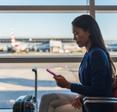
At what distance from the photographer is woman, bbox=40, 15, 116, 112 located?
1.94m

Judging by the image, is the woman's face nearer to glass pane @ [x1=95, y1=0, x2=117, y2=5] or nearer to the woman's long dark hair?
the woman's long dark hair

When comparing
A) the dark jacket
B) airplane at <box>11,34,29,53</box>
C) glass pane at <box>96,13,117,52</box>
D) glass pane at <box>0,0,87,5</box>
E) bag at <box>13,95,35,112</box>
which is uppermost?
glass pane at <box>0,0,87,5</box>

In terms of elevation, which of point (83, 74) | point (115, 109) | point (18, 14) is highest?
point (18, 14)

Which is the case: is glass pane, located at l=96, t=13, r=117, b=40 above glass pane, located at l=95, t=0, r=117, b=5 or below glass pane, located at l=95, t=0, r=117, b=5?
below

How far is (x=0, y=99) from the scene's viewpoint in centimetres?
389

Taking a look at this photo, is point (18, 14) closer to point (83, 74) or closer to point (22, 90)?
point (22, 90)

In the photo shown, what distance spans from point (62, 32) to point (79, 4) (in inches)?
16.5

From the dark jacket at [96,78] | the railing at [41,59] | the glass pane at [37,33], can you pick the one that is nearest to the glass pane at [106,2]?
the glass pane at [37,33]

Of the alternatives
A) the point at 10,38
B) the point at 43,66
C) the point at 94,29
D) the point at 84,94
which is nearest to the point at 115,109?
the point at 84,94

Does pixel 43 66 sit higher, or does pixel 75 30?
pixel 75 30

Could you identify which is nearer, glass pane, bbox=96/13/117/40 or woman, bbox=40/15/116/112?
woman, bbox=40/15/116/112

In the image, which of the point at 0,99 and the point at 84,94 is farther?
the point at 0,99

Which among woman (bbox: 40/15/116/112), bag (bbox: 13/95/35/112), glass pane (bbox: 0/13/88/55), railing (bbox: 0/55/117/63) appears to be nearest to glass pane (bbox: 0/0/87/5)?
glass pane (bbox: 0/13/88/55)

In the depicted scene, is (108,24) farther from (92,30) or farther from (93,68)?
(93,68)
